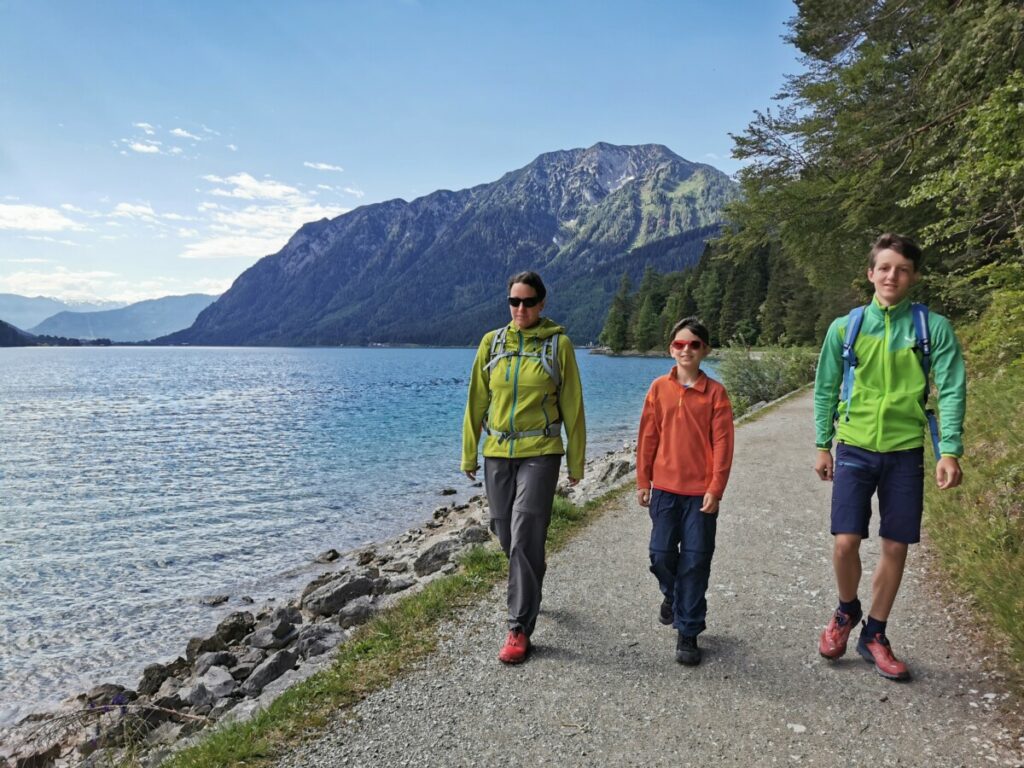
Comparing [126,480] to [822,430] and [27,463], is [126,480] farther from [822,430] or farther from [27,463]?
[822,430]

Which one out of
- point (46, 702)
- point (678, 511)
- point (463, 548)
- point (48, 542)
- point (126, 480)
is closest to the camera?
point (678, 511)

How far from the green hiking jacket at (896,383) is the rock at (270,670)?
5620 mm

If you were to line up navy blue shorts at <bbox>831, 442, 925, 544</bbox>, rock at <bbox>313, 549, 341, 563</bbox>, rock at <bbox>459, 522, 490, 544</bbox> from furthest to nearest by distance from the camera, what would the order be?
rock at <bbox>313, 549, 341, 563</bbox>
rock at <bbox>459, 522, 490, 544</bbox>
navy blue shorts at <bbox>831, 442, 925, 544</bbox>

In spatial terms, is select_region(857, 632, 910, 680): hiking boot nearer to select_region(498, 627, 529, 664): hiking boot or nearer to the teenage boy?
the teenage boy

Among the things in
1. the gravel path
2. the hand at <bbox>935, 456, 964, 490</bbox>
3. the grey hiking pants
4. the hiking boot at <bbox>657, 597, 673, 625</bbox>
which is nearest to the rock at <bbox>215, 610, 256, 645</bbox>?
the gravel path

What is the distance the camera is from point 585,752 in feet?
11.3

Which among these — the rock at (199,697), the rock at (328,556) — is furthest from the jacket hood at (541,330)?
the rock at (328,556)

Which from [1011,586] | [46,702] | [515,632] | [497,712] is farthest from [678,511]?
[46,702]

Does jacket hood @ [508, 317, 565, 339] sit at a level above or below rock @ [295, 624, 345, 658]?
above

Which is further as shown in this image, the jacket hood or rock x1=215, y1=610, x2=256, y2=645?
rock x1=215, y1=610, x2=256, y2=645

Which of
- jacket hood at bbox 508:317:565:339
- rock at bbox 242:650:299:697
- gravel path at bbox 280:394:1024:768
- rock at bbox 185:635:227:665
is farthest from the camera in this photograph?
rock at bbox 185:635:227:665

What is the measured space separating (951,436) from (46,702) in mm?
10180

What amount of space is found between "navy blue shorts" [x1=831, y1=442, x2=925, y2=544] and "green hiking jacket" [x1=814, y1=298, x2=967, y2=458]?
88 millimetres

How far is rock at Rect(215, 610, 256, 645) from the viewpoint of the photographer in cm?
866
